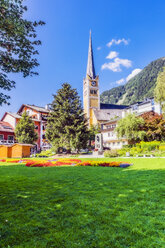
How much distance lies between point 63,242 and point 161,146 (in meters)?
26.7

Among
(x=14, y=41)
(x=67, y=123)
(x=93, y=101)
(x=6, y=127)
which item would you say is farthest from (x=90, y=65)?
(x=14, y=41)

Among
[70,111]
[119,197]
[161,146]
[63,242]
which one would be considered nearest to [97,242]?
[63,242]

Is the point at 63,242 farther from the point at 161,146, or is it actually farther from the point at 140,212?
the point at 161,146

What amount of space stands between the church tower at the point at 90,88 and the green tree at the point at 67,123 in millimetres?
38642

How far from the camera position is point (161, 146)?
85.4 ft

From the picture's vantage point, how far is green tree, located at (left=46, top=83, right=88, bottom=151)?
1221 inches

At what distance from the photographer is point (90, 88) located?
7875 centimetres

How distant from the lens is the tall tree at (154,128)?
105 feet

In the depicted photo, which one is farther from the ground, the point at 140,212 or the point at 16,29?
the point at 16,29

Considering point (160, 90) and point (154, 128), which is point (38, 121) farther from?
point (160, 90)

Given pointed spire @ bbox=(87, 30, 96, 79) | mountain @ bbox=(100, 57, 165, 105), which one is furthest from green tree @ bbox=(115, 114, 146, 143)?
mountain @ bbox=(100, 57, 165, 105)

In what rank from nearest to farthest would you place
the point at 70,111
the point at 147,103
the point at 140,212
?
the point at 140,212
the point at 70,111
the point at 147,103

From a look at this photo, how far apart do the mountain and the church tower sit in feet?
122

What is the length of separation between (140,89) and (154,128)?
105 m
